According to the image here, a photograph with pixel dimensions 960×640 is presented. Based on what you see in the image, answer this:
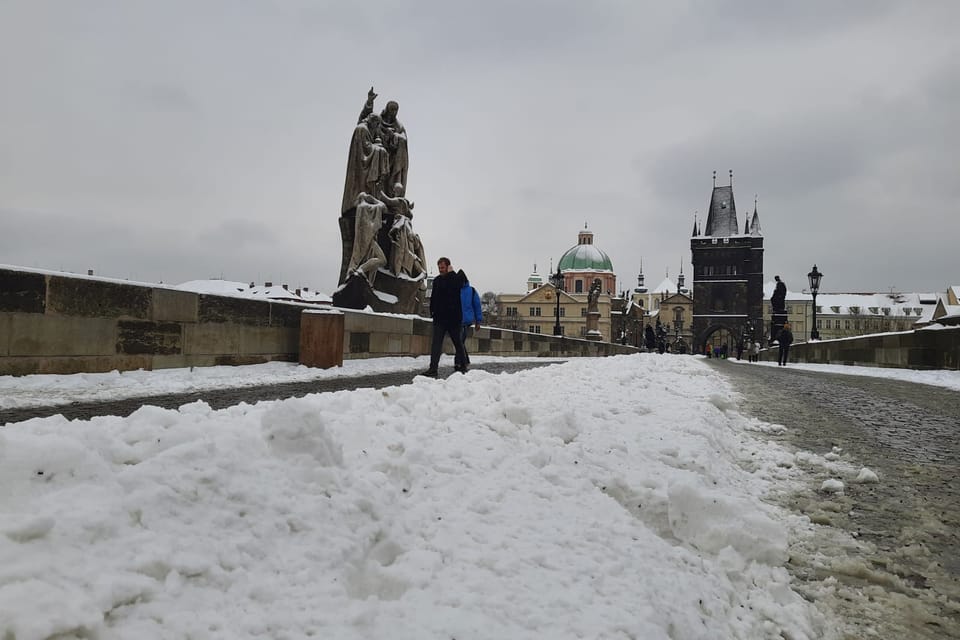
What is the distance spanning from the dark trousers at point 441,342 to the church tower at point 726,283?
9244 centimetres

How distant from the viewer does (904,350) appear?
647 inches

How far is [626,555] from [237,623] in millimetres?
1576

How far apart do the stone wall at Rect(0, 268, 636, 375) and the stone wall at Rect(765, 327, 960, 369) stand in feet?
49.6

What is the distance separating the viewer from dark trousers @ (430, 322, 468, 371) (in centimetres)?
905

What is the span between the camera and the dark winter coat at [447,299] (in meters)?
9.28

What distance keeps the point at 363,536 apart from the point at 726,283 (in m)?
104

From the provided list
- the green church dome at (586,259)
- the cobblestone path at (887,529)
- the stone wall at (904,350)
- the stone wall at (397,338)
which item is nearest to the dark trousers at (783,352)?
the stone wall at (904,350)

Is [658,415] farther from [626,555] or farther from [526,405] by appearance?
[626,555]

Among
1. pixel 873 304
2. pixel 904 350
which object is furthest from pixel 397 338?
pixel 873 304

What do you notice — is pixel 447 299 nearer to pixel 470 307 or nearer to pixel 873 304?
pixel 470 307

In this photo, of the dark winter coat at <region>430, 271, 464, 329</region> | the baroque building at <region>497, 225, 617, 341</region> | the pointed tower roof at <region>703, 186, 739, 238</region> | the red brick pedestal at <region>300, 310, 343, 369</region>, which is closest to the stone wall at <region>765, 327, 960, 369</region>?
Answer: the dark winter coat at <region>430, 271, 464, 329</region>

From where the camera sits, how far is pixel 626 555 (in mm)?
2559

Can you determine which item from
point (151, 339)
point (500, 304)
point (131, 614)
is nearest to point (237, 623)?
point (131, 614)

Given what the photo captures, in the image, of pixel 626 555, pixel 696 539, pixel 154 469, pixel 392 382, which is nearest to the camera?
pixel 154 469
